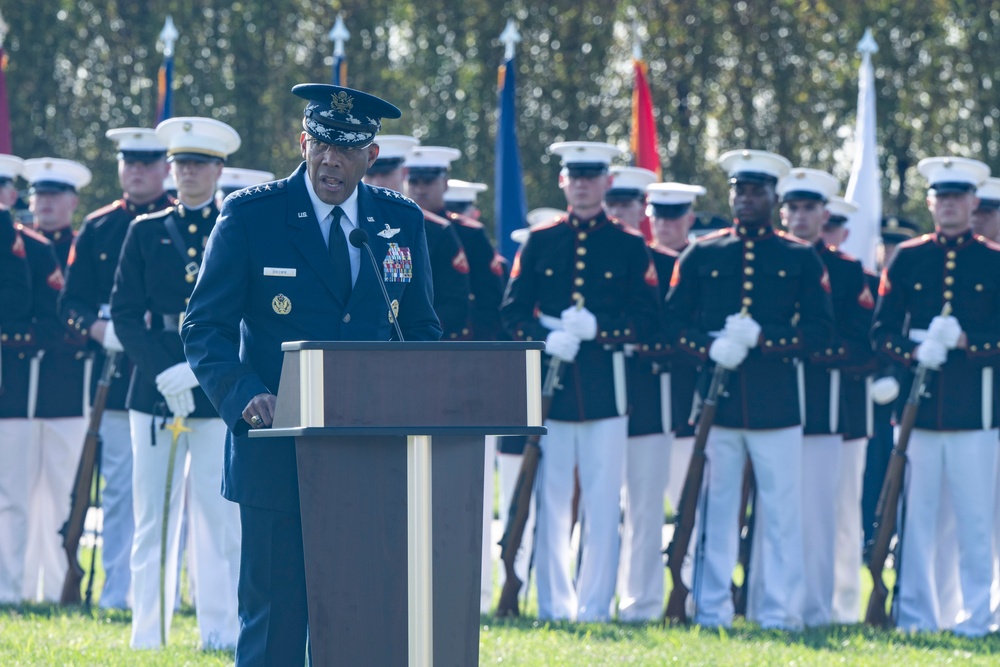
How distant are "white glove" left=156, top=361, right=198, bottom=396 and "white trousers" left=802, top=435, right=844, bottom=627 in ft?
11.5

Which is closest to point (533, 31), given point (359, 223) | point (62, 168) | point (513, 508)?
point (62, 168)

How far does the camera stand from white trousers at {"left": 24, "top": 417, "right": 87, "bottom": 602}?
376 inches

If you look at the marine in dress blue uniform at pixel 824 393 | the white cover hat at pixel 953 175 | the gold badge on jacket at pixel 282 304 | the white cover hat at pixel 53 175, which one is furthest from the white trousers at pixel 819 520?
the gold badge on jacket at pixel 282 304

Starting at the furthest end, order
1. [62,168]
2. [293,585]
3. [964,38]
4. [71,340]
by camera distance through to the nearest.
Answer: [964,38]
[62,168]
[71,340]
[293,585]

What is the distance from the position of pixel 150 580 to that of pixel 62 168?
371 cm

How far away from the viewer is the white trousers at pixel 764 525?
8.70 meters

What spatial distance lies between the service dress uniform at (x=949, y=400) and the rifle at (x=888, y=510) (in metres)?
0.07

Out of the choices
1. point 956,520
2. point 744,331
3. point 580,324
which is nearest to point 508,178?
point 580,324

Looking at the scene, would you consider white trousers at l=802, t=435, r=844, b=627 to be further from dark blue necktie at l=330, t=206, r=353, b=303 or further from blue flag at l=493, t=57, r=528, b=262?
dark blue necktie at l=330, t=206, r=353, b=303

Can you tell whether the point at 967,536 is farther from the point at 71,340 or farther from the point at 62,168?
the point at 62,168

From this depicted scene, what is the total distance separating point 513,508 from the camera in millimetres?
8945

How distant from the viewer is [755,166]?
29.0 feet

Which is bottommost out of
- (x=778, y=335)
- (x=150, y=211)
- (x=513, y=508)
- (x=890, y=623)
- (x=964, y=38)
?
(x=890, y=623)

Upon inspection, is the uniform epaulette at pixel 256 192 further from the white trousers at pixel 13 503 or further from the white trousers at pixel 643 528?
the white trousers at pixel 13 503
